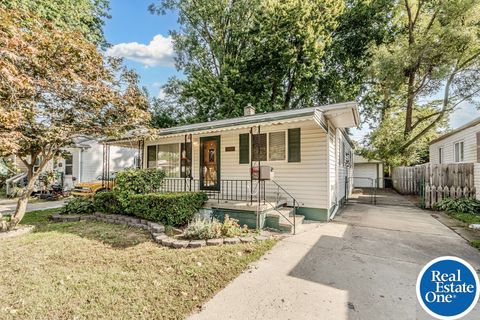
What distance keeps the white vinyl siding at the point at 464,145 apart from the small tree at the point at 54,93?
12.8 m

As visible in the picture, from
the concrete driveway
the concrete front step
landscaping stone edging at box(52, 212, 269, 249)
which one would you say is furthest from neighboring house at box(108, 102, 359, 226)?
the concrete driveway

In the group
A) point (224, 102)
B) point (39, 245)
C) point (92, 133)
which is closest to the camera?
point (39, 245)

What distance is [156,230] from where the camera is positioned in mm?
5688

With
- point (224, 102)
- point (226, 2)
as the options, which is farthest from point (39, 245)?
point (226, 2)

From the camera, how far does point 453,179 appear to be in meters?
8.98

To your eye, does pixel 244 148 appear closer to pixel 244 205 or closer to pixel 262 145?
pixel 262 145

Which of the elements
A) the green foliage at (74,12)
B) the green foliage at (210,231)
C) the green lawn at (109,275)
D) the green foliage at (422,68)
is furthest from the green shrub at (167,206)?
the green foliage at (422,68)

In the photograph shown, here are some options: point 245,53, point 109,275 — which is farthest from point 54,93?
point 245,53

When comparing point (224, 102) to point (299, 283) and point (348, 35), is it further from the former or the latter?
point (299, 283)

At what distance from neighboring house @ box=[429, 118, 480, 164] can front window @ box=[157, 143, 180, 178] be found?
11412mm

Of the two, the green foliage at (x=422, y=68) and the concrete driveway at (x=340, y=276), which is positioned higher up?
the green foliage at (x=422, y=68)

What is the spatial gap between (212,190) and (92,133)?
4.41 m

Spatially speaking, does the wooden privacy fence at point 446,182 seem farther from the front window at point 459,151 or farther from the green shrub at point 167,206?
the green shrub at point 167,206

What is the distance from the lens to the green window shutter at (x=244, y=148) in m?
8.06
